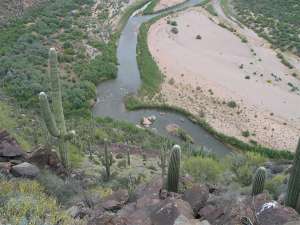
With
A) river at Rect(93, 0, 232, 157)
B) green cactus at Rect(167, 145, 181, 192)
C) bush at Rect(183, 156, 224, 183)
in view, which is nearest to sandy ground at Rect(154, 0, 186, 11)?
river at Rect(93, 0, 232, 157)

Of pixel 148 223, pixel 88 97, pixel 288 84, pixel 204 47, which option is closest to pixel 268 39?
pixel 204 47

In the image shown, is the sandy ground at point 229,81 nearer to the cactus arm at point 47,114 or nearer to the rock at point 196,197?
the cactus arm at point 47,114

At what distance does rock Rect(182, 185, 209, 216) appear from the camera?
1352 centimetres

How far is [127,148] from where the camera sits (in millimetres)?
26594

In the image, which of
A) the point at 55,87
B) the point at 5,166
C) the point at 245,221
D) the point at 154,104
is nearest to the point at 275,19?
the point at 154,104

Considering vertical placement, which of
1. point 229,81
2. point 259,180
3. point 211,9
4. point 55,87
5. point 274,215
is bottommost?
point 229,81

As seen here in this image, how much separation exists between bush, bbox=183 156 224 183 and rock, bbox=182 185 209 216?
7076 mm

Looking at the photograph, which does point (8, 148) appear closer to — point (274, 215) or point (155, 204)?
point (155, 204)

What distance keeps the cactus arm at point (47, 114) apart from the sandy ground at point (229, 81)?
54.5ft

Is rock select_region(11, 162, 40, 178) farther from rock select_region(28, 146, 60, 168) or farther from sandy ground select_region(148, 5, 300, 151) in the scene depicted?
sandy ground select_region(148, 5, 300, 151)

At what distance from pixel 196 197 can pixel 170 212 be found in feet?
6.11

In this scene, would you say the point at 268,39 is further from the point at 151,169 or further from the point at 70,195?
the point at 70,195

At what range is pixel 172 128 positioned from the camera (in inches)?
1281

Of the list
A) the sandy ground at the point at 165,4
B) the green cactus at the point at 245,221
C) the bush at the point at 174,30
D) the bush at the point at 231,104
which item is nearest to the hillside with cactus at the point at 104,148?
the green cactus at the point at 245,221
